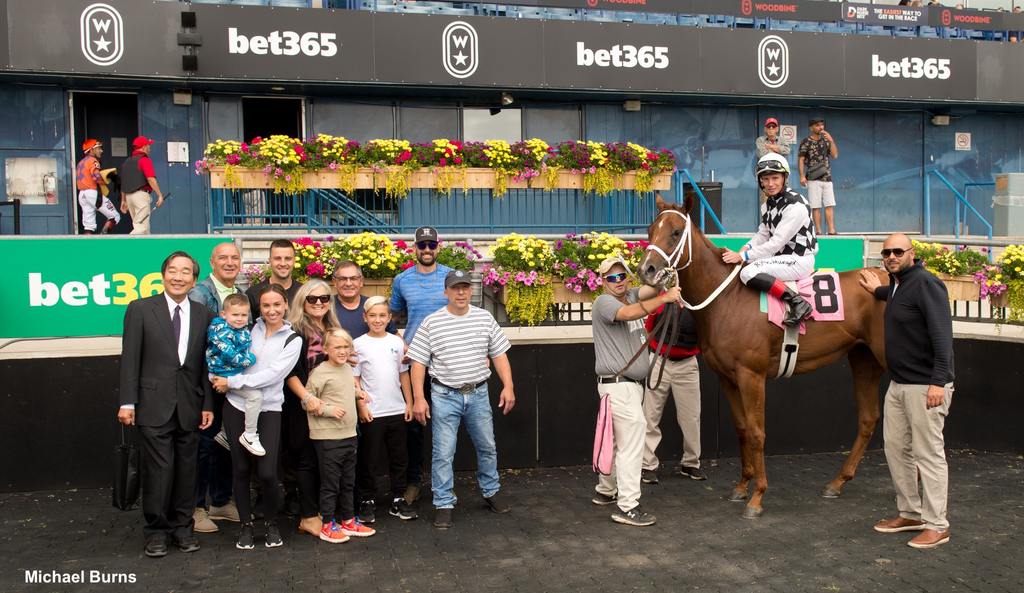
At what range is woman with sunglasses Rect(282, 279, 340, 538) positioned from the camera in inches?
289

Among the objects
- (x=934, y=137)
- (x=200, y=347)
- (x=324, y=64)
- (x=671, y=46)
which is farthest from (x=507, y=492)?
(x=934, y=137)

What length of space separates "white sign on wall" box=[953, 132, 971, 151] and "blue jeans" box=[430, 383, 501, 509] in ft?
52.3

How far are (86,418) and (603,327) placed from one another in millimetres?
4578

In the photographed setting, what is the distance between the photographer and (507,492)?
A: 870 centimetres

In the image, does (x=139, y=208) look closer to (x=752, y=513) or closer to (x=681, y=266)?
(x=681, y=266)

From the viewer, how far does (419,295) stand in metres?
8.27

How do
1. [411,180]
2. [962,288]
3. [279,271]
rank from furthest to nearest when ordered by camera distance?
[411,180] → [962,288] → [279,271]

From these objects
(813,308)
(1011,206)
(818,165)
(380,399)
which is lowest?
(380,399)

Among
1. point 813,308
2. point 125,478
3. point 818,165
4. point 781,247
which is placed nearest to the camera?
point 125,478

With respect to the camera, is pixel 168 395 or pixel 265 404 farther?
pixel 265 404

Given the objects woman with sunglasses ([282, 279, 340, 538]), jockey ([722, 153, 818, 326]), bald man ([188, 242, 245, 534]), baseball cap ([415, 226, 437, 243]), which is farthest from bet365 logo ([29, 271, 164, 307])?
jockey ([722, 153, 818, 326])

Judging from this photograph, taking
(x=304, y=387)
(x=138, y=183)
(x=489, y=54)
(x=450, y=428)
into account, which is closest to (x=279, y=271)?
(x=304, y=387)

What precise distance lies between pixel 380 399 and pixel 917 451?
3.90m

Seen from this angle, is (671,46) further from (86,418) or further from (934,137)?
(86,418)
